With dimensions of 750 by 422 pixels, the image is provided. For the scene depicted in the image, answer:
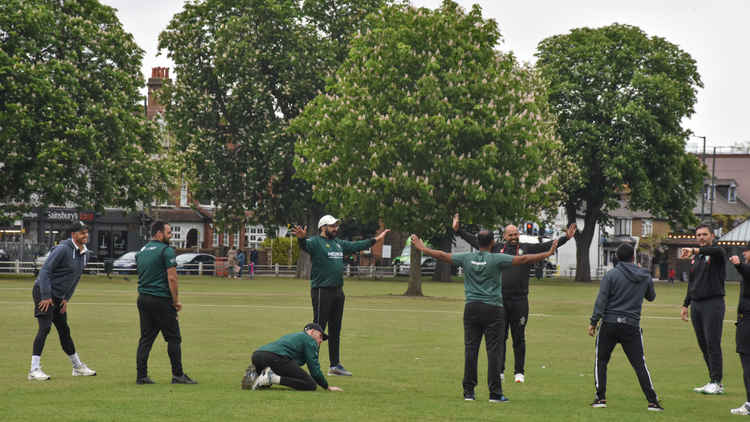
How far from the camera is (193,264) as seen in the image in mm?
62500

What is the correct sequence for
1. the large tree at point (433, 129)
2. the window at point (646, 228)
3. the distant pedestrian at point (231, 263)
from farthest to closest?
1. the window at point (646, 228)
2. the distant pedestrian at point (231, 263)
3. the large tree at point (433, 129)

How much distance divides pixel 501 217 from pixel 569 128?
70.7 feet

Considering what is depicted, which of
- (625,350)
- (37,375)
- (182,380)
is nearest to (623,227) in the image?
(625,350)

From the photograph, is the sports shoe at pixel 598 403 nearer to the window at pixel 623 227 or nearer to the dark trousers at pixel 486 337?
the dark trousers at pixel 486 337

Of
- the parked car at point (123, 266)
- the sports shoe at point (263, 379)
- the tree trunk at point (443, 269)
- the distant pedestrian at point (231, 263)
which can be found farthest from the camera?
the tree trunk at point (443, 269)

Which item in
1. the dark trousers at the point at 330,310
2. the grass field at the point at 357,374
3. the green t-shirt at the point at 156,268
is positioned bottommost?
the grass field at the point at 357,374

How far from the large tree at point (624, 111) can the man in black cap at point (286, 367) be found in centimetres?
4649

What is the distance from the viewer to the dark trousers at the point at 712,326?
39.7ft

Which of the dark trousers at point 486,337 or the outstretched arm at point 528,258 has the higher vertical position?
the outstretched arm at point 528,258

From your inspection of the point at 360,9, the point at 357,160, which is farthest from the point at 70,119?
the point at 360,9

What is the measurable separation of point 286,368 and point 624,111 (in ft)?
159

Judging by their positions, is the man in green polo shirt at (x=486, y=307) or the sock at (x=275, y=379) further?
the sock at (x=275, y=379)

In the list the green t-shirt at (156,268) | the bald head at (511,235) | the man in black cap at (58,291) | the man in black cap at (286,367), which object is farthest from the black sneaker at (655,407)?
the man in black cap at (58,291)

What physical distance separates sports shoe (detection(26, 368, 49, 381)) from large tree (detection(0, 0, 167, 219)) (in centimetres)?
3023
